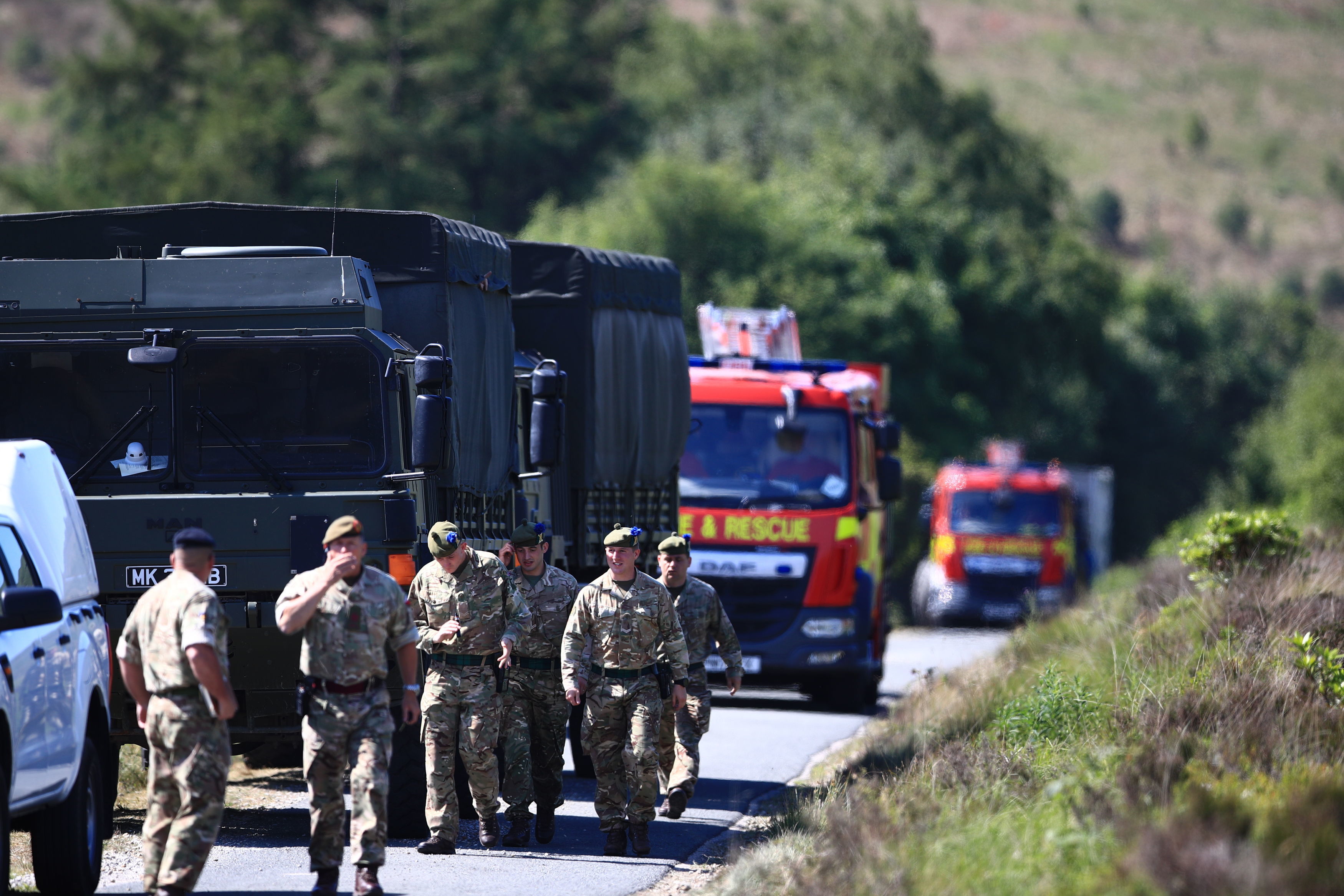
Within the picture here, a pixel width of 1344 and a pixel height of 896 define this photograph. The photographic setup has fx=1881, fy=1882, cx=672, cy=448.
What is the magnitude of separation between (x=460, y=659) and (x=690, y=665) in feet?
6.25

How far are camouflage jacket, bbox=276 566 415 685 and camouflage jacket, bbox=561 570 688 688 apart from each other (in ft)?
6.76

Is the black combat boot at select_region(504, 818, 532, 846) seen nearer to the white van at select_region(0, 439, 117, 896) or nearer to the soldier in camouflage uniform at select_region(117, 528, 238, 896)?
the white van at select_region(0, 439, 117, 896)

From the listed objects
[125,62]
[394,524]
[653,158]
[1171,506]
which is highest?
[125,62]

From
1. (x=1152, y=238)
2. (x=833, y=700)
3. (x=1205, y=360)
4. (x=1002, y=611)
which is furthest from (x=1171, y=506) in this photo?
(x=1152, y=238)

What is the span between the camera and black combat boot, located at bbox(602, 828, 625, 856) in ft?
33.7

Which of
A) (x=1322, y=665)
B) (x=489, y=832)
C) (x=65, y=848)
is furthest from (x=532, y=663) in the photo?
(x=1322, y=665)

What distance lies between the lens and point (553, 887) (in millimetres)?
9102

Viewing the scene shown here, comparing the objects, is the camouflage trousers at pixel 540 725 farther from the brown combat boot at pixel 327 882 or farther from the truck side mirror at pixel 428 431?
the brown combat boot at pixel 327 882

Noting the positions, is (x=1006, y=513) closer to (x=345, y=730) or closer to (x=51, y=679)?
(x=345, y=730)

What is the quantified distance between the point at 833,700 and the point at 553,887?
9.82 metres

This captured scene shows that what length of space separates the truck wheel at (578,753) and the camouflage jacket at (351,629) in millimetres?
5224

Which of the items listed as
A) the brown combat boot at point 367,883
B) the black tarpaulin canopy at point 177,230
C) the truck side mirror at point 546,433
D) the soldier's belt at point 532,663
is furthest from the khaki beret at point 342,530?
the truck side mirror at point 546,433

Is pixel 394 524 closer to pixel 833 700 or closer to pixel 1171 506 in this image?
pixel 833 700

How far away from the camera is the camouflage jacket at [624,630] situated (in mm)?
10312
